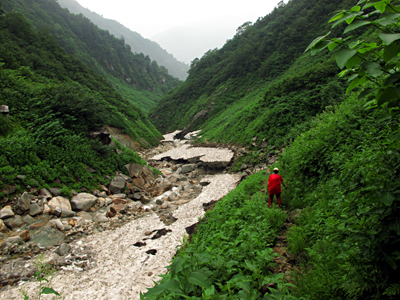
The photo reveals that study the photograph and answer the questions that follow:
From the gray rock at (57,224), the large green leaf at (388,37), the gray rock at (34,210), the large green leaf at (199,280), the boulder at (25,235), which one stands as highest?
the large green leaf at (388,37)

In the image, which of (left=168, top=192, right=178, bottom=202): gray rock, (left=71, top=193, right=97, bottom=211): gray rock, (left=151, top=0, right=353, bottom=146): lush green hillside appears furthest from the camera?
(left=151, top=0, right=353, bottom=146): lush green hillside

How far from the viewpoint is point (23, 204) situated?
7664 mm

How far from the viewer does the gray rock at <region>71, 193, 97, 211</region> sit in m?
9.05

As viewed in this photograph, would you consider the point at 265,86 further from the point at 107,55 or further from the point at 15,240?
the point at 107,55

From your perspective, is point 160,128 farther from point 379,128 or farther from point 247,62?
point 379,128

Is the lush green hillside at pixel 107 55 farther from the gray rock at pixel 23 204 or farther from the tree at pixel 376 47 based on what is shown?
the tree at pixel 376 47

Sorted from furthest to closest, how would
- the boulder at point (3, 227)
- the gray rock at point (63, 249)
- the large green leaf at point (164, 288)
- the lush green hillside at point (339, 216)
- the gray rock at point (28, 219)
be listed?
the gray rock at point (28, 219) < the boulder at point (3, 227) < the gray rock at point (63, 249) < the large green leaf at point (164, 288) < the lush green hillside at point (339, 216)

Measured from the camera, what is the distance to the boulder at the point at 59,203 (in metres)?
8.36

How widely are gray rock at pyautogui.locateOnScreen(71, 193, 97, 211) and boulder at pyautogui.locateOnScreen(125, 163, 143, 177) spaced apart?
11.4 ft

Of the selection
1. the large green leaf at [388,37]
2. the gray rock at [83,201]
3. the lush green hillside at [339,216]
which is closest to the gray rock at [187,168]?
the gray rock at [83,201]

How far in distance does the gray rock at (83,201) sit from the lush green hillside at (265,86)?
11.1m

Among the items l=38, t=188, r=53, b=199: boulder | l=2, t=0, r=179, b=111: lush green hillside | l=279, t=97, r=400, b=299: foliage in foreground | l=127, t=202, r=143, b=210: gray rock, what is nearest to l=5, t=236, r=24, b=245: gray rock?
l=38, t=188, r=53, b=199: boulder

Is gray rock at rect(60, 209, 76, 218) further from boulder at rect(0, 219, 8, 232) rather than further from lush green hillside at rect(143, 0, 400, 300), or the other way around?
lush green hillside at rect(143, 0, 400, 300)

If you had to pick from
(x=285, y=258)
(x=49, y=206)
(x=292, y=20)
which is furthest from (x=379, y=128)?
(x=292, y=20)
